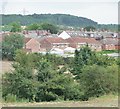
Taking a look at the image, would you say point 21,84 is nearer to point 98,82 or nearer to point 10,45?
point 98,82

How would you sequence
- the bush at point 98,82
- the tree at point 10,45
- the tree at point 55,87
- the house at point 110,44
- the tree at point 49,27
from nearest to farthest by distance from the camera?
the bush at point 98,82, the tree at point 55,87, the tree at point 10,45, the house at point 110,44, the tree at point 49,27

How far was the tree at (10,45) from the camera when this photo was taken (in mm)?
13259

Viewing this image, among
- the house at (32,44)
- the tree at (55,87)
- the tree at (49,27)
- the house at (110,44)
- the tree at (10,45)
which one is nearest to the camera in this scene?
the tree at (55,87)

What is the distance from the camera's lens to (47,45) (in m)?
20.1

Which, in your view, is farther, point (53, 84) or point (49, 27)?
point (49, 27)

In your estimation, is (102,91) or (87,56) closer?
(102,91)

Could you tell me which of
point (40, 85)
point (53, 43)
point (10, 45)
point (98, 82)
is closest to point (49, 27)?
point (53, 43)

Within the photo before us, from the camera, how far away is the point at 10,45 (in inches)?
560

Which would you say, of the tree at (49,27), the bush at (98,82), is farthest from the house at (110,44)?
the bush at (98,82)

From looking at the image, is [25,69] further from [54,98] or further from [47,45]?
[47,45]

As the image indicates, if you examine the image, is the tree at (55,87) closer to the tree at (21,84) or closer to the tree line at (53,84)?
the tree line at (53,84)

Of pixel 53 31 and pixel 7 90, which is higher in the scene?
pixel 53 31

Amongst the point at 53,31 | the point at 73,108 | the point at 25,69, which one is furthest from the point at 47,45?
the point at 73,108

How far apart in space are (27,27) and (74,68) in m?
21.2
